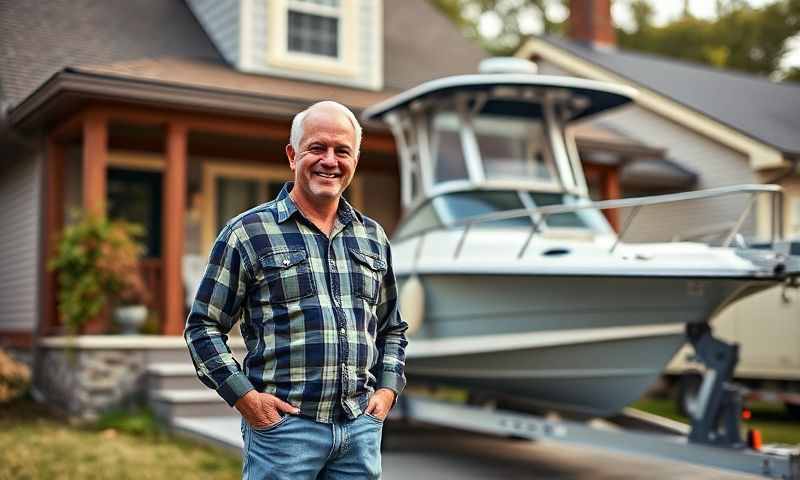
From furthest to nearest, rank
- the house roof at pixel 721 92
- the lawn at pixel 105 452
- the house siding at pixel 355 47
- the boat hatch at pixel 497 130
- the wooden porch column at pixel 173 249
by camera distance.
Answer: the house roof at pixel 721 92 → the house siding at pixel 355 47 → the wooden porch column at pixel 173 249 → the boat hatch at pixel 497 130 → the lawn at pixel 105 452

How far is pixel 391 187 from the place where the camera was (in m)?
14.3

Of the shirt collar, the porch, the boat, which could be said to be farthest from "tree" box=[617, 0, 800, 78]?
the shirt collar

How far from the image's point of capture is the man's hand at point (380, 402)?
2879mm

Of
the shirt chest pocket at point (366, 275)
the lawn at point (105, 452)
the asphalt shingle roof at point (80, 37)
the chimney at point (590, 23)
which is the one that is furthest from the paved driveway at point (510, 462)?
the chimney at point (590, 23)

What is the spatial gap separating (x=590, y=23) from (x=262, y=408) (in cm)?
1730

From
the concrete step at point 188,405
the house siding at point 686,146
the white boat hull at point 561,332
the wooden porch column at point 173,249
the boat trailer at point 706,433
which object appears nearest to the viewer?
the boat trailer at point 706,433

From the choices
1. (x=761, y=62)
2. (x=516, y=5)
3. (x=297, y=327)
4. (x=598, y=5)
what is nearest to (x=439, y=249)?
(x=297, y=327)

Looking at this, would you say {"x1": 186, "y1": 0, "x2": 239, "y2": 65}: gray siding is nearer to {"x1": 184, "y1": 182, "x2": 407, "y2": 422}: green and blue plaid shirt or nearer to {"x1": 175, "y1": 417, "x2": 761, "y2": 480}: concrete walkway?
{"x1": 175, "y1": 417, "x2": 761, "y2": 480}: concrete walkway

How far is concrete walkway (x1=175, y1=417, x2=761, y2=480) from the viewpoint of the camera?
7281 mm

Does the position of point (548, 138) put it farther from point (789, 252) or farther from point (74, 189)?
point (74, 189)

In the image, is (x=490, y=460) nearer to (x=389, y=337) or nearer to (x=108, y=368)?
(x=108, y=368)

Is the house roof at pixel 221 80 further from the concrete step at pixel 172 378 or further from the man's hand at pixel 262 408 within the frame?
the man's hand at pixel 262 408

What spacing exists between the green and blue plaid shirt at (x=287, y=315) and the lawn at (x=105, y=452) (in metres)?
4.29

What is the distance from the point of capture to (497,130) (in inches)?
322
